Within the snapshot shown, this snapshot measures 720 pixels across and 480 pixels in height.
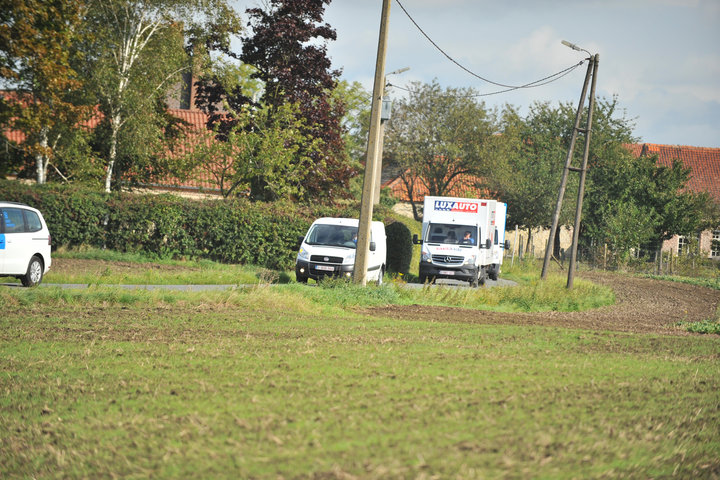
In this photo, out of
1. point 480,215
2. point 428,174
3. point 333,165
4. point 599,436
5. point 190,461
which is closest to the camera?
point 190,461

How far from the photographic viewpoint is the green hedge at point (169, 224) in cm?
2556

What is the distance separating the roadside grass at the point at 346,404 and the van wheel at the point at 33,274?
584 centimetres

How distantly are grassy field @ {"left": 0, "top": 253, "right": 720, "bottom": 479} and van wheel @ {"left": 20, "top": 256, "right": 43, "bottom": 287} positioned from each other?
5.50 metres

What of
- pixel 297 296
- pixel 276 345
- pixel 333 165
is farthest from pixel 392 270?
pixel 276 345

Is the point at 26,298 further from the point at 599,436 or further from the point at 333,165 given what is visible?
the point at 333,165

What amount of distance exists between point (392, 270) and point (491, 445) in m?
26.5

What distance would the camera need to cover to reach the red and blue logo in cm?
2975

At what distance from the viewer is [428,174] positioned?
56.5 meters

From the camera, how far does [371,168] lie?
19.3m

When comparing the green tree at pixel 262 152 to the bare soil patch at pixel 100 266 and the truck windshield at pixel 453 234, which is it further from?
the bare soil patch at pixel 100 266

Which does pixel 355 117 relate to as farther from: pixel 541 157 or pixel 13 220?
pixel 13 220

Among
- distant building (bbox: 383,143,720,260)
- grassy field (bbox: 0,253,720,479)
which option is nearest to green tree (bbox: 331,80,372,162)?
distant building (bbox: 383,143,720,260)

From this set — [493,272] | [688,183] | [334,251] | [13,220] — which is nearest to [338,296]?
[334,251]

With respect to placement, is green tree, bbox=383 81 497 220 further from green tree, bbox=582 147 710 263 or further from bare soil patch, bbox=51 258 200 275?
bare soil patch, bbox=51 258 200 275
